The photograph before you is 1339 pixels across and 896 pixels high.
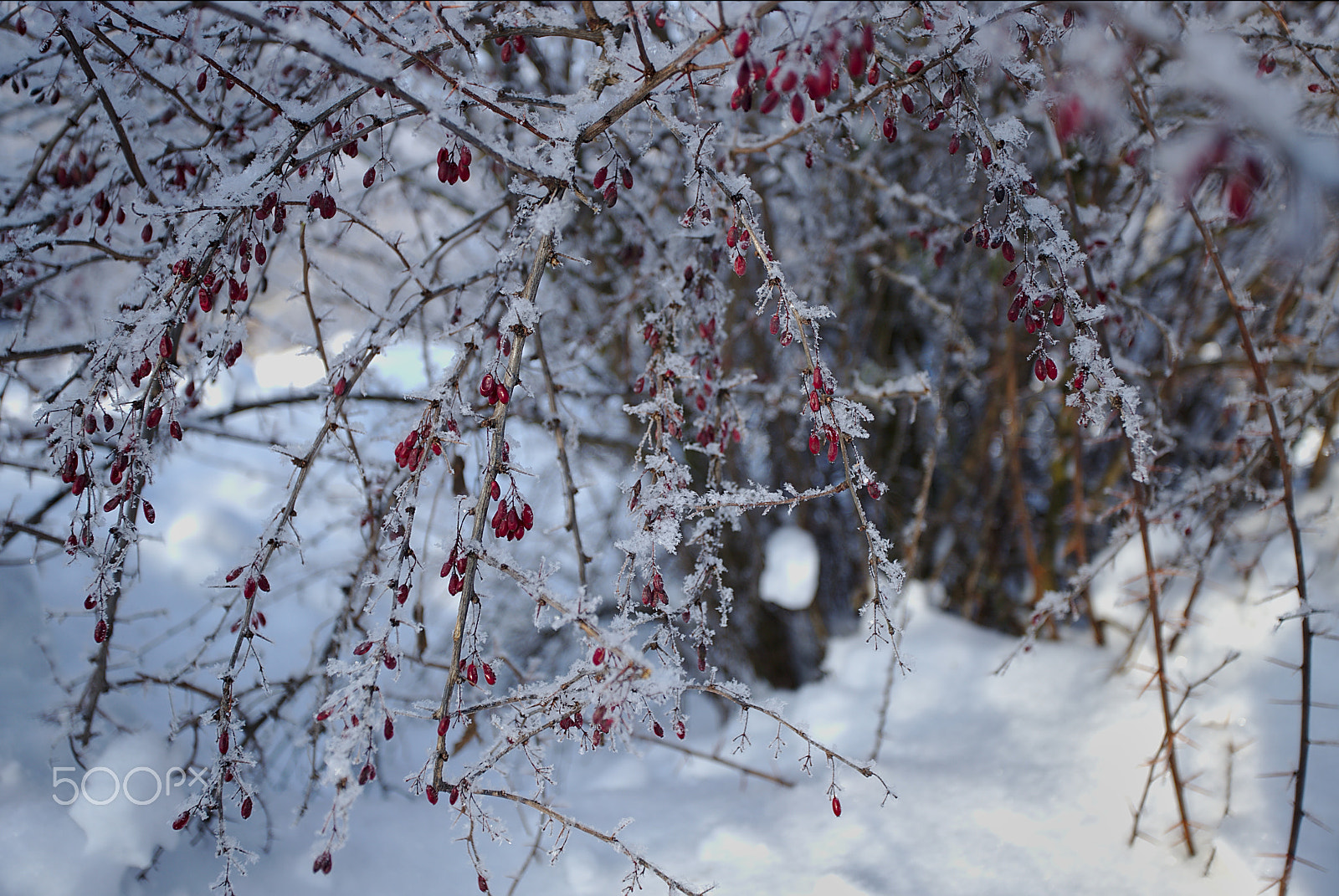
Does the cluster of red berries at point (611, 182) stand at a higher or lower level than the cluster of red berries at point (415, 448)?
higher

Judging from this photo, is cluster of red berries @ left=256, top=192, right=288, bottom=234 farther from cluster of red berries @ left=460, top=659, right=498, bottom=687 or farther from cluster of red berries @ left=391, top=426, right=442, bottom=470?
cluster of red berries @ left=460, top=659, right=498, bottom=687

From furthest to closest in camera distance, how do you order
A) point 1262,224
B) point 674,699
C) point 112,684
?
point 1262,224, point 112,684, point 674,699

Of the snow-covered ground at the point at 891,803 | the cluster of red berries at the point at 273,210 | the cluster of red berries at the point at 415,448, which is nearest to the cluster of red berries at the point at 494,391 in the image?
the cluster of red berries at the point at 415,448

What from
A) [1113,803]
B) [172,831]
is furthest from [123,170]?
[1113,803]

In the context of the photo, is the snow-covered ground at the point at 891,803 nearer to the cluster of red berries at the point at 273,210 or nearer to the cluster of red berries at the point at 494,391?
the cluster of red berries at the point at 494,391

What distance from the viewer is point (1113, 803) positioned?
64.4 inches

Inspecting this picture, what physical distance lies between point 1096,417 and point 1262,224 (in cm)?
213

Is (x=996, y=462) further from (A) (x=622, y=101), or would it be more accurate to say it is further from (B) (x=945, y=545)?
(A) (x=622, y=101)
